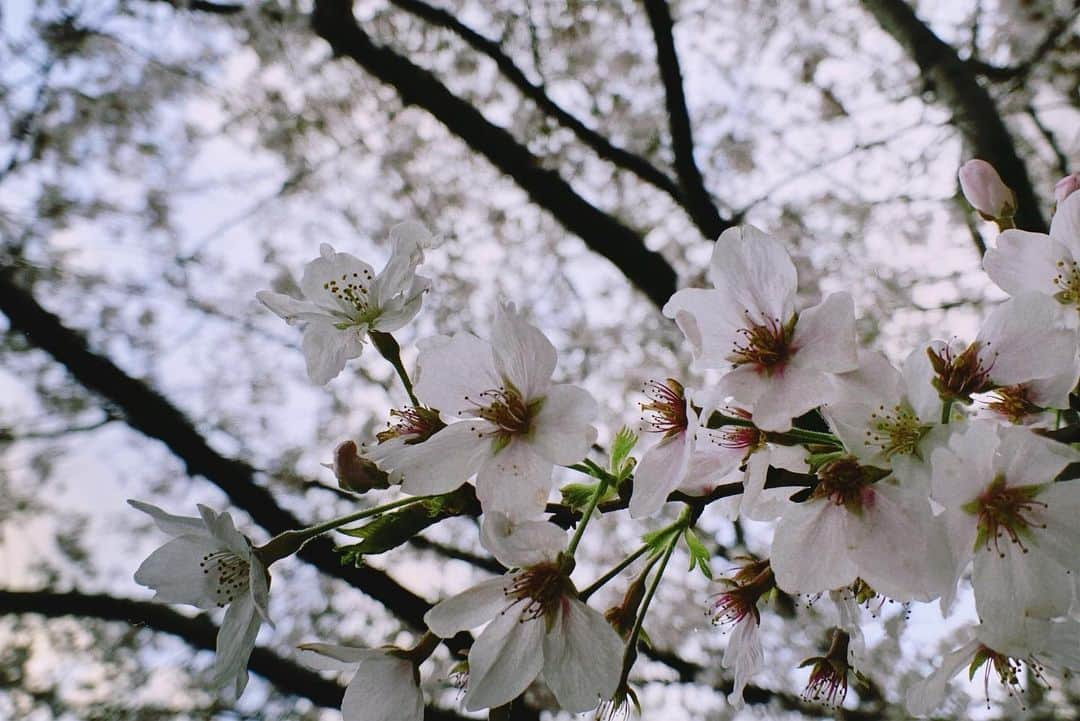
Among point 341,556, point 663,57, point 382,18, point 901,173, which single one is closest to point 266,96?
point 382,18

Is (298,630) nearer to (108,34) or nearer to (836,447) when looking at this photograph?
(108,34)

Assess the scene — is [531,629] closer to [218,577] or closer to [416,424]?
[416,424]

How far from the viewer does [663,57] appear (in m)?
3.13

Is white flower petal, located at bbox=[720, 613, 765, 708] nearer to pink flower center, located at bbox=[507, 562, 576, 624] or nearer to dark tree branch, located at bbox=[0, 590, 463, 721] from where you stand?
pink flower center, located at bbox=[507, 562, 576, 624]

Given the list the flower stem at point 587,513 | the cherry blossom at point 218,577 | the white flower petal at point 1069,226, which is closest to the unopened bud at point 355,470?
the cherry blossom at point 218,577

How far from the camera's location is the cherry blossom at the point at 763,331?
76 cm

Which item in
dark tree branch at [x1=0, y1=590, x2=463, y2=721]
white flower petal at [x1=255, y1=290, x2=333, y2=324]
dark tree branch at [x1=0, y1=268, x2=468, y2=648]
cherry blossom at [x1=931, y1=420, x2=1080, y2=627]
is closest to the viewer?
cherry blossom at [x1=931, y1=420, x2=1080, y2=627]

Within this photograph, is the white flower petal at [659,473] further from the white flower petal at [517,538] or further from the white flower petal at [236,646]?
the white flower petal at [236,646]

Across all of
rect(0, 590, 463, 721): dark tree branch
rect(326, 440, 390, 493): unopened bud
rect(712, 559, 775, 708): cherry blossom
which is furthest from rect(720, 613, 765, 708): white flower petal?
rect(0, 590, 463, 721): dark tree branch

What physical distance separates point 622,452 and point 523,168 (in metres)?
3.23

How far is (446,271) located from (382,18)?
201 centimetres

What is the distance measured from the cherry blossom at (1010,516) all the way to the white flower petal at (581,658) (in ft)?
1.13

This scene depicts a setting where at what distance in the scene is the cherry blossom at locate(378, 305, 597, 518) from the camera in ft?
2.65

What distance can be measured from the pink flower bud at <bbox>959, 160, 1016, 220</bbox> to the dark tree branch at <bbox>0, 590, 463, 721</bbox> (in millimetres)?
3189
